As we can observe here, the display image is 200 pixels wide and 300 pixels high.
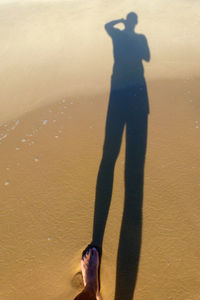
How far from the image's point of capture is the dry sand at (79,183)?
2.15 metres

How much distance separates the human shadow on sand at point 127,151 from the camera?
2227mm

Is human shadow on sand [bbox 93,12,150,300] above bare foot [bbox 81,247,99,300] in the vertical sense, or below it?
above

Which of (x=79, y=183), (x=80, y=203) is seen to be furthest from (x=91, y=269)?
(x=79, y=183)

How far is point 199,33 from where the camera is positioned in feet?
20.3

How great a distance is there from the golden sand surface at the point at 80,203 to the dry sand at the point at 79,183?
1 centimetres

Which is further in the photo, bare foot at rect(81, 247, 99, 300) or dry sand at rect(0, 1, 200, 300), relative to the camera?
A: dry sand at rect(0, 1, 200, 300)

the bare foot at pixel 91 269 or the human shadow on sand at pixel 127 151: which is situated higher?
the human shadow on sand at pixel 127 151

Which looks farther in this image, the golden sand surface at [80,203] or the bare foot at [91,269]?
the golden sand surface at [80,203]

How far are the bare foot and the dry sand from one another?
108 mm

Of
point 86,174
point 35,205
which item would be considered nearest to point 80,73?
point 86,174

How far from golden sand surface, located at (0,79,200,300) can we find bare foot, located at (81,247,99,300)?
0.10 meters

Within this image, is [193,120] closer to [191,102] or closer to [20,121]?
[191,102]

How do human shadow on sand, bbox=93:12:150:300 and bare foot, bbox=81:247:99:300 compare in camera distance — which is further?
human shadow on sand, bbox=93:12:150:300

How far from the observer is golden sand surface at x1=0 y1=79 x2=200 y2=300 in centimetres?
213
